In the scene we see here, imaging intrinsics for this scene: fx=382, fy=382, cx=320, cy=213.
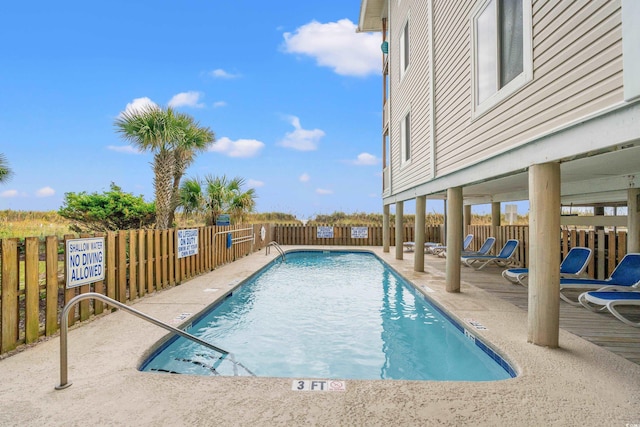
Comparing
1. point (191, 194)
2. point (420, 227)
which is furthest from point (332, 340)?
point (191, 194)

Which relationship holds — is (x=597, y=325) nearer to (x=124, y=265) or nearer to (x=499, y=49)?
(x=499, y=49)

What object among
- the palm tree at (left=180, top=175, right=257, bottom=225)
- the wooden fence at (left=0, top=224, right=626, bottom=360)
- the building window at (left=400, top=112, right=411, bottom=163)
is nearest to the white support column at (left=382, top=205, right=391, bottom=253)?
the wooden fence at (left=0, top=224, right=626, bottom=360)

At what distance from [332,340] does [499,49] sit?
456 cm

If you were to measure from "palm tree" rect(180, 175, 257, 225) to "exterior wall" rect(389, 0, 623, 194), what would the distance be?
8.08 m

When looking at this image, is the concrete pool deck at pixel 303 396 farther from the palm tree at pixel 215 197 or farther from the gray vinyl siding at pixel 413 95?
the palm tree at pixel 215 197

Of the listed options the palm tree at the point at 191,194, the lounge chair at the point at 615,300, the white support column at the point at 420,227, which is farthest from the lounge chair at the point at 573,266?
the palm tree at the point at 191,194

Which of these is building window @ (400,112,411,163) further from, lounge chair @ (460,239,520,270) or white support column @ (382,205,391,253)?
white support column @ (382,205,391,253)

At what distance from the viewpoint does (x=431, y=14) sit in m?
8.22

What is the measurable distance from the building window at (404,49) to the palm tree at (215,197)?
8.12 metres

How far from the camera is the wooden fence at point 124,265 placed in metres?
3.94

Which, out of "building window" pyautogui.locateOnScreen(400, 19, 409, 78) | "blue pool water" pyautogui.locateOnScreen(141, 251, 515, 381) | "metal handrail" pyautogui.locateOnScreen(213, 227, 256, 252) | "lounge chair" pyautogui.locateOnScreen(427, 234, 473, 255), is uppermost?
"building window" pyautogui.locateOnScreen(400, 19, 409, 78)

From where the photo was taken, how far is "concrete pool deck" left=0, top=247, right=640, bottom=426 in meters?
2.61

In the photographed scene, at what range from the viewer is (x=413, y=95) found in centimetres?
1009

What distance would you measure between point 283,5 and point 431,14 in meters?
14.5
